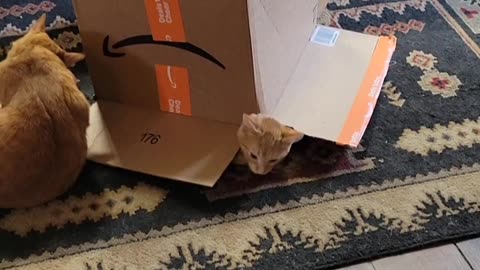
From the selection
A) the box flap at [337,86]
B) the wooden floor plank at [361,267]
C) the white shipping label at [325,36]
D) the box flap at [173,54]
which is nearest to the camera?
the wooden floor plank at [361,267]

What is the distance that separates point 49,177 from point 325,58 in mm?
749

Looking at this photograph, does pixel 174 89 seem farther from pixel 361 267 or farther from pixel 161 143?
pixel 361 267

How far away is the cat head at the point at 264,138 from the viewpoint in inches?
55.1

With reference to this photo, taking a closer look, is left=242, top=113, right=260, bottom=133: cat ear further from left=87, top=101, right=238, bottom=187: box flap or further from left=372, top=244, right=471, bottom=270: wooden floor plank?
left=372, top=244, right=471, bottom=270: wooden floor plank

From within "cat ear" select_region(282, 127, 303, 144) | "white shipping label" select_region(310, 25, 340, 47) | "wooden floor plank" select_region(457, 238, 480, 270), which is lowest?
"wooden floor plank" select_region(457, 238, 480, 270)

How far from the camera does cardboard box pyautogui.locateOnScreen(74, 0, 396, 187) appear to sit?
141 centimetres

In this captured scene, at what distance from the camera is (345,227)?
1.35 m

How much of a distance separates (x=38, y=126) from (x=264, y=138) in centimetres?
46

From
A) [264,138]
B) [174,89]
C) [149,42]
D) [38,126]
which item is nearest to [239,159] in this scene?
[264,138]

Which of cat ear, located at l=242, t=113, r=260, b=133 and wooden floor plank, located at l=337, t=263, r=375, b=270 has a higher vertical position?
cat ear, located at l=242, t=113, r=260, b=133

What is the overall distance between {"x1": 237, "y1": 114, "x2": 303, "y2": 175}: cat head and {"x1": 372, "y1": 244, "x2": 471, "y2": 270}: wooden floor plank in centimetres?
31

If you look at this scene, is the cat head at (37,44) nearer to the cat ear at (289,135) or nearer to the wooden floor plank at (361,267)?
the cat ear at (289,135)

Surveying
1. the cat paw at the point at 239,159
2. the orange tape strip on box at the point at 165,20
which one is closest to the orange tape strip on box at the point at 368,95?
the cat paw at the point at 239,159

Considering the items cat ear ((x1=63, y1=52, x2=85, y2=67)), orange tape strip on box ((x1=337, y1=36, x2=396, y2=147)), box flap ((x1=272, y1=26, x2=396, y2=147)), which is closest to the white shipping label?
box flap ((x1=272, y1=26, x2=396, y2=147))
